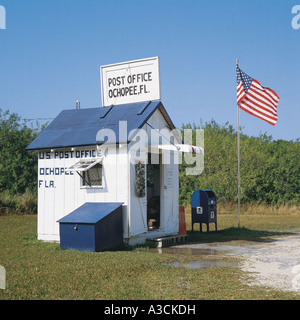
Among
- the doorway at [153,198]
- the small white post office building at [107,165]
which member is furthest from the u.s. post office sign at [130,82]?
the doorway at [153,198]

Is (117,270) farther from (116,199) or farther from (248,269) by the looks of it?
(116,199)

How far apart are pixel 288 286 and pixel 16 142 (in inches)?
1064

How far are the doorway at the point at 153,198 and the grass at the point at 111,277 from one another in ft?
8.80

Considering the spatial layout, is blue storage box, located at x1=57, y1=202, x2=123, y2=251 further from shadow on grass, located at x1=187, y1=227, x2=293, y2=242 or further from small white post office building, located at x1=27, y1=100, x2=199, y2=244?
shadow on grass, located at x1=187, y1=227, x2=293, y2=242

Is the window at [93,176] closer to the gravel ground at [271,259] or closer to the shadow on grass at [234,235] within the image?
the gravel ground at [271,259]

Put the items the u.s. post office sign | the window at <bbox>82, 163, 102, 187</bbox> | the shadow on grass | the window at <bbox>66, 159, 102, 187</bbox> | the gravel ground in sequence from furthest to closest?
the shadow on grass
the u.s. post office sign
the window at <bbox>82, 163, 102, 187</bbox>
the window at <bbox>66, 159, 102, 187</bbox>
the gravel ground

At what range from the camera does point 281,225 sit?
19.3 m

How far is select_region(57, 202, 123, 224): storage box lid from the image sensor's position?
11.7m

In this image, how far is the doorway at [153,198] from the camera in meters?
15.0

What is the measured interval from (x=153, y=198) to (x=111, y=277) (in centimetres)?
773

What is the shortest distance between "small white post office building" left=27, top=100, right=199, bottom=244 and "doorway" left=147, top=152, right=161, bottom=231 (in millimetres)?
118

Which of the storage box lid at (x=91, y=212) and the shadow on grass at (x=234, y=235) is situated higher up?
the storage box lid at (x=91, y=212)

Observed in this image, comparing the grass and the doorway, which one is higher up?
the doorway

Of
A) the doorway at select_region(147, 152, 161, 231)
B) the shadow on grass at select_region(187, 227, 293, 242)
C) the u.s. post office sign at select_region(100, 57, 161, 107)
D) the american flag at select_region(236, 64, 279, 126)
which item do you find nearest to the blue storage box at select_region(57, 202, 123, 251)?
the doorway at select_region(147, 152, 161, 231)
